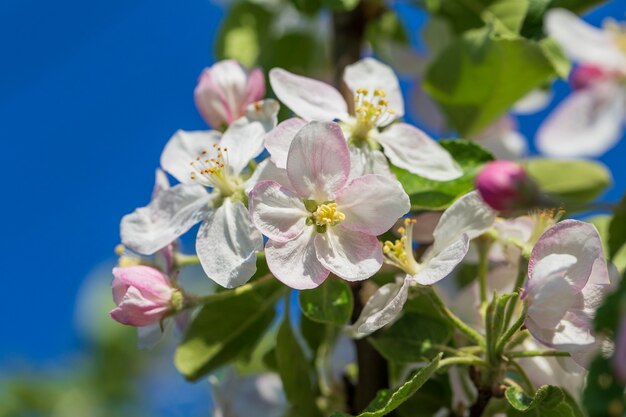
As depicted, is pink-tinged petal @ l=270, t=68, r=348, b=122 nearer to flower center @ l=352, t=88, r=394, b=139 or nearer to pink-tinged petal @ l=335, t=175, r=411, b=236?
flower center @ l=352, t=88, r=394, b=139

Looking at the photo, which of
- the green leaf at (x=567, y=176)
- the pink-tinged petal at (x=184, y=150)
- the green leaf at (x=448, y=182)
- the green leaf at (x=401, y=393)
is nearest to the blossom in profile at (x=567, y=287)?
the green leaf at (x=401, y=393)

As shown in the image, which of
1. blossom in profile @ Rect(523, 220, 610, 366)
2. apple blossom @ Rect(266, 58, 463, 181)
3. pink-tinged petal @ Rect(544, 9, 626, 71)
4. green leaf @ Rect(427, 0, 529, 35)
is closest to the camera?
blossom in profile @ Rect(523, 220, 610, 366)

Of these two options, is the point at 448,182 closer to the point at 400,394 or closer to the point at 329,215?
the point at 329,215

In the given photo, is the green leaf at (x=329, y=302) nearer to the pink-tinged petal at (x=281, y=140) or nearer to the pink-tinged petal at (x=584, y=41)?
the pink-tinged petal at (x=281, y=140)

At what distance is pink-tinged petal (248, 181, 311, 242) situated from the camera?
933 mm

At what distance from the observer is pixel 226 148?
41.7 inches

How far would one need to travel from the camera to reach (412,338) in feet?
3.47

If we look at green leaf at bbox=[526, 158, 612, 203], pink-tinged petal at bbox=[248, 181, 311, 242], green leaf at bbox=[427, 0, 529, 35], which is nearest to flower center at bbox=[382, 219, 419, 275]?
pink-tinged petal at bbox=[248, 181, 311, 242]

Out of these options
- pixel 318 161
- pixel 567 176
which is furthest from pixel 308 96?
pixel 567 176

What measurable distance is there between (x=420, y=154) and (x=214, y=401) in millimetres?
447

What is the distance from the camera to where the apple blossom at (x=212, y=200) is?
99cm

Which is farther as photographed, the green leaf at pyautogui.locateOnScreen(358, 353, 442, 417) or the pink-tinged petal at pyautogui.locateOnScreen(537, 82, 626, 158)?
the pink-tinged petal at pyautogui.locateOnScreen(537, 82, 626, 158)

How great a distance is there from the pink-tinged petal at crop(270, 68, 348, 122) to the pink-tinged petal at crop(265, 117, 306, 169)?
85 mm

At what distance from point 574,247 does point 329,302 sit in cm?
27
